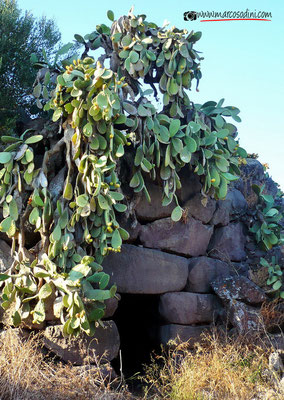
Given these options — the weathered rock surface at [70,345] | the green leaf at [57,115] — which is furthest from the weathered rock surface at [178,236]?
the green leaf at [57,115]

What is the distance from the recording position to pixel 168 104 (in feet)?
22.9

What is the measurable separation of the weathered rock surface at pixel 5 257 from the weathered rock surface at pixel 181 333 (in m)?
2.31

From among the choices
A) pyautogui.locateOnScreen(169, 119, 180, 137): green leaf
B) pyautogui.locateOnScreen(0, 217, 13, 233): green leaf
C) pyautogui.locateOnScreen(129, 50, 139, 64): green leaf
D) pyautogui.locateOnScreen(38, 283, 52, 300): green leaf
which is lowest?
pyautogui.locateOnScreen(38, 283, 52, 300): green leaf

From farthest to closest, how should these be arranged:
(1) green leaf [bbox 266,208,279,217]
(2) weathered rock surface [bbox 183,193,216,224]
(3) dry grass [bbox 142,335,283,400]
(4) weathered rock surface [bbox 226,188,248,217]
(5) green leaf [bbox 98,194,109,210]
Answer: (4) weathered rock surface [bbox 226,188,248,217] < (1) green leaf [bbox 266,208,279,217] < (2) weathered rock surface [bbox 183,193,216,224] < (5) green leaf [bbox 98,194,109,210] < (3) dry grass [bbox 142,335,283,400]

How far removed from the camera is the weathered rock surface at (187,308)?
6.55 metres

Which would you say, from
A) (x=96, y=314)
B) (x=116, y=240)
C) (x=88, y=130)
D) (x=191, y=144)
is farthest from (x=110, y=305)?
(x=191, y=144)

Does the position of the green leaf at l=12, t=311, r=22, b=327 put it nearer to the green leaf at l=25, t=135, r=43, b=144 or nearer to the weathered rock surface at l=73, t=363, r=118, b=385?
the weathered rock surface at l=73, t=363, r=118, b=385

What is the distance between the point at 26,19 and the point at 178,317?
511 centimetres

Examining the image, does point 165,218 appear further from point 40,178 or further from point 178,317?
point 40,178

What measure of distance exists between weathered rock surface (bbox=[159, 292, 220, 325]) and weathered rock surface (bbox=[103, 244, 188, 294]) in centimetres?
14

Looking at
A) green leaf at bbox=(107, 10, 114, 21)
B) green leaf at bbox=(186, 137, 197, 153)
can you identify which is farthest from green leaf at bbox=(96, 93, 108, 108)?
green leaf at bbox=(107, 10, 114, 21)

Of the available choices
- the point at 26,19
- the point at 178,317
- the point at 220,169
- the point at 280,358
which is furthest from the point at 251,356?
the point at 26,19

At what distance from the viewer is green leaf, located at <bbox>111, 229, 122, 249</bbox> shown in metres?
5.54

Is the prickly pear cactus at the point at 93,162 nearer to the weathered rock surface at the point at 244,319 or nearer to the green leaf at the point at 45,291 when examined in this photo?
the green leaf at the point at 45,291
